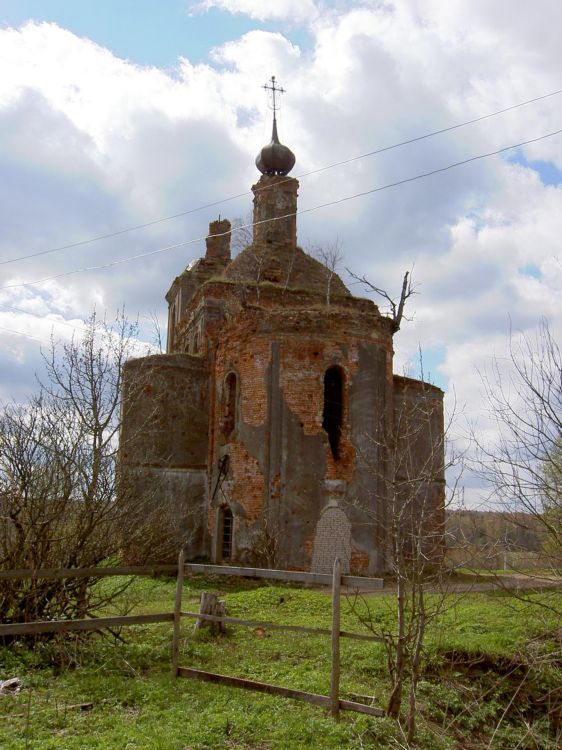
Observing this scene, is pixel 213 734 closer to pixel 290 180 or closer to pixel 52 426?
pixel 52 426

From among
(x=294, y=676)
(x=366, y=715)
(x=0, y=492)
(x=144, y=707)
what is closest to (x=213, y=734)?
(x=144, y=707)

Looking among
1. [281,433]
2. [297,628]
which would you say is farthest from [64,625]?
[281,433]

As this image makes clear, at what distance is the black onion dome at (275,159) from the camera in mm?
29938

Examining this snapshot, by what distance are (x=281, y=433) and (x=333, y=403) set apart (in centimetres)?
176

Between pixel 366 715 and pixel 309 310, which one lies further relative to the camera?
pixel 309 310

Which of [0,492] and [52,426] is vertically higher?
[52,426]

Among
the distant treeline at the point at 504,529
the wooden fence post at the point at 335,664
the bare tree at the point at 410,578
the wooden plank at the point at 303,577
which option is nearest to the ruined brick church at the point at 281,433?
the bare tree at the point at 410,578

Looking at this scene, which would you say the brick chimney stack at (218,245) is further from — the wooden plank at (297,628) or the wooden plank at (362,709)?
the wooden plank at (362,709)

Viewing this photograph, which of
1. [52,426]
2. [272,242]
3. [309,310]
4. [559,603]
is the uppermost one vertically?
[272,242]

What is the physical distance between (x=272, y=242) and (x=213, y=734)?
23129mm

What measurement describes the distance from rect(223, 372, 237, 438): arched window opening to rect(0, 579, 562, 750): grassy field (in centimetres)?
842

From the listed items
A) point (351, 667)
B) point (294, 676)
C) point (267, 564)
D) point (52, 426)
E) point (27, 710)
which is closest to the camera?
point (27, 710)

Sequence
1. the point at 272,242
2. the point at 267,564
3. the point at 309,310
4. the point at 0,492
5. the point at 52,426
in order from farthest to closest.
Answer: the point at 272,242
the point at 309,310
the point at 267,564
the point at 52,426
the point at 0,492

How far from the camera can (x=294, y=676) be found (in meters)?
7.95
